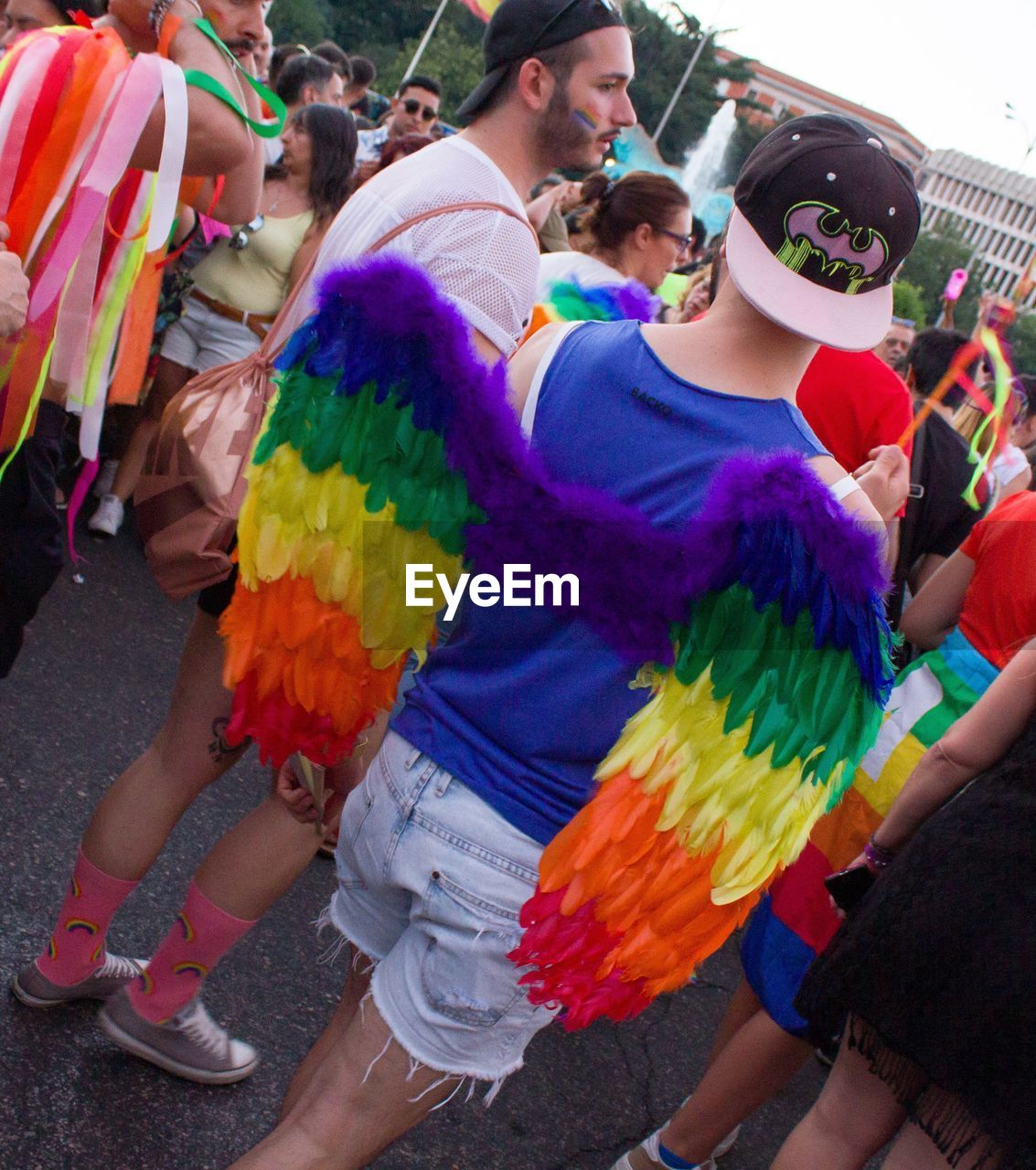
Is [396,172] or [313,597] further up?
[396,172]

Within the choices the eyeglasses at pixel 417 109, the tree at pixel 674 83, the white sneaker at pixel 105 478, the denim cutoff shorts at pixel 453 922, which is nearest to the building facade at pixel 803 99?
the tree at pixel 674 83

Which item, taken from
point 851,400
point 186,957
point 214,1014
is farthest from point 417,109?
point 186,957

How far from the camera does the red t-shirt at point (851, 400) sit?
2.59 meters

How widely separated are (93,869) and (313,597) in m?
0.86

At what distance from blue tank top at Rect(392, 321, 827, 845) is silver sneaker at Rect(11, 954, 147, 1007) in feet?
3.65

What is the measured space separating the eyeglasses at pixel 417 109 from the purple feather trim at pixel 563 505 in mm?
5870

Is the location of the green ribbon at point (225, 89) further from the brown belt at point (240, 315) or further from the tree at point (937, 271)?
the tree at point (937, 271)

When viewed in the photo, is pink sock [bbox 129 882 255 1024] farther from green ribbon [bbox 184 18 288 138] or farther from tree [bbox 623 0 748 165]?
tree [bbox 623 0 748 165]

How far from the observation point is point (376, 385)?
1.58m

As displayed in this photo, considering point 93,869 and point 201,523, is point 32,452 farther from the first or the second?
point 93,869

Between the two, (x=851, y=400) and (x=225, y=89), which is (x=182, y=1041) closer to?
(x=225, y=89)

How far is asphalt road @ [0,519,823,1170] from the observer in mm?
2125

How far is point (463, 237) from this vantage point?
6.12 feet

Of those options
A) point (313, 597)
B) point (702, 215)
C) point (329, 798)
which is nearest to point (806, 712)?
point (313, 597)
